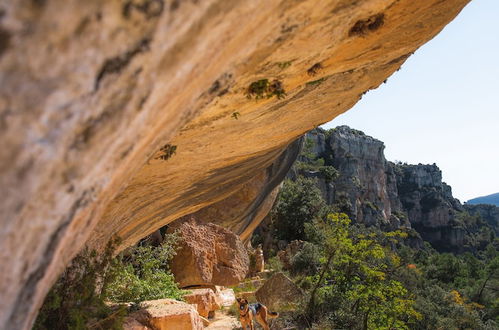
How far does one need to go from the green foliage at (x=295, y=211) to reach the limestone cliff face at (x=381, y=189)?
1478 cm

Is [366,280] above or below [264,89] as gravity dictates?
below

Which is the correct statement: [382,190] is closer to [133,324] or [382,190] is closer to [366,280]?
[366,280]

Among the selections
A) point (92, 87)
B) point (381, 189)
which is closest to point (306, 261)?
point (92, 87)

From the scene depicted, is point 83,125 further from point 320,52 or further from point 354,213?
point 354,213

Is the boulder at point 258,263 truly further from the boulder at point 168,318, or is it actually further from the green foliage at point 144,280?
the boulder at point 168,318

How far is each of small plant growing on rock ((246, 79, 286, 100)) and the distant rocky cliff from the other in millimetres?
44643

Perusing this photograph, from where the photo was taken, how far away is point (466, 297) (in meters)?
31.3

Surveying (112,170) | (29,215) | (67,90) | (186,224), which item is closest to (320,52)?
(112,170)

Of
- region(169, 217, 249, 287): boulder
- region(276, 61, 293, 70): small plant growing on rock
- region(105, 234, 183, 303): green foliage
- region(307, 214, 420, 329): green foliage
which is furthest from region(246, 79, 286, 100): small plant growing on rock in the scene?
region(307, 214, 420, 329): green foliage

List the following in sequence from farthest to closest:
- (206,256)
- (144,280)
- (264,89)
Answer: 1. (206,256)
2. (144,280)
3. (264,89)

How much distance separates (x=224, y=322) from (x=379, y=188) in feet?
196

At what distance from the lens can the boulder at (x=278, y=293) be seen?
40.6ft

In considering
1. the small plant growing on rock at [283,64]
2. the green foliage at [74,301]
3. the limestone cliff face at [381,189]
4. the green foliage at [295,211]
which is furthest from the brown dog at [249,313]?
the limestone cliff face at [381,189]

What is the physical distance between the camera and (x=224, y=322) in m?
9.88
